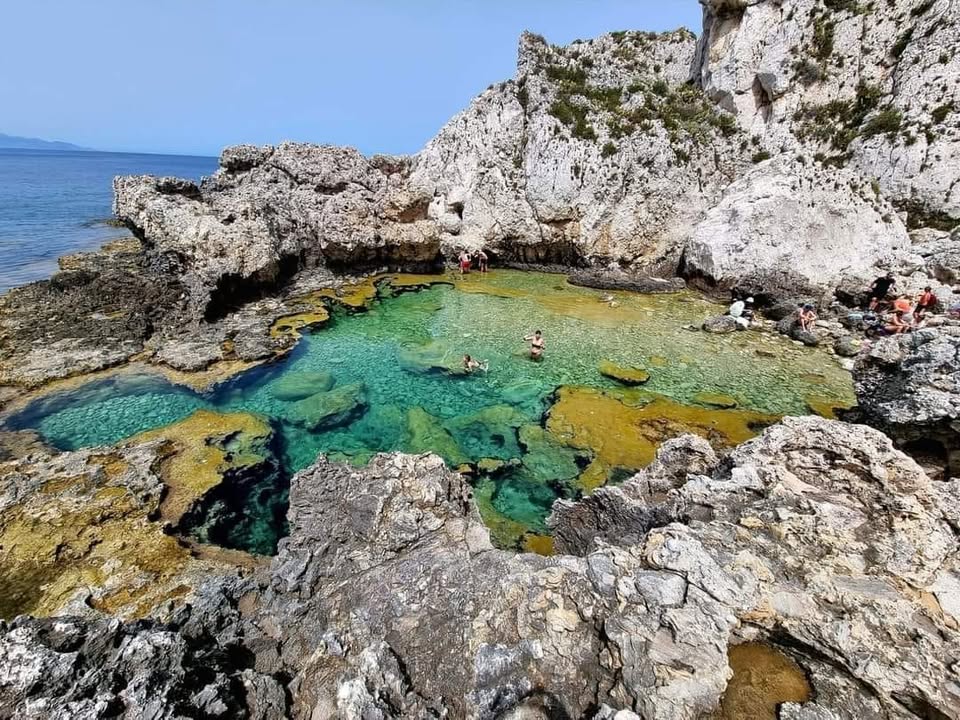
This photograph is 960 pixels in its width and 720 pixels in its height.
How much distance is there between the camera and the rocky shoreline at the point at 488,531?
4777mm

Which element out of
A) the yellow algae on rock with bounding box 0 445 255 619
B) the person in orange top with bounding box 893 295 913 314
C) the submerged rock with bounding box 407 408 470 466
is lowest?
the yellow algae on rock with bounding box 0 445 255 619

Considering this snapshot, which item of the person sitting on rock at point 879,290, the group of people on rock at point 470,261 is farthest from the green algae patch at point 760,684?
the group of people on rock at point 470,261

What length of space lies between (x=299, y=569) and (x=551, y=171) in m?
29.3

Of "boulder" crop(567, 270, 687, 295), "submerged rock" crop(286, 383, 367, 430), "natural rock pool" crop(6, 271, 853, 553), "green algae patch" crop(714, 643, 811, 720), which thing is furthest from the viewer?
"boulder" crop(567, 270, 687, 295)

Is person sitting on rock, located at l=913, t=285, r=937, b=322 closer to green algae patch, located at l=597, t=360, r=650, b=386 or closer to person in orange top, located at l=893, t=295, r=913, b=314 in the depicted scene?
person in orange top, located at l=893, t=295, r=913, b=314

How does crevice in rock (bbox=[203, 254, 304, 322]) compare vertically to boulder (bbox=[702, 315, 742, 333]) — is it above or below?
below

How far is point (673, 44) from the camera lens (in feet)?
120

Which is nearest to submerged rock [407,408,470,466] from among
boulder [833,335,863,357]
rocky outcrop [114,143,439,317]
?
rocky outcrop [114,143,439,317]

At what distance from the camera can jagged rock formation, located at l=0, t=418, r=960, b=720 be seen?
4.62 m

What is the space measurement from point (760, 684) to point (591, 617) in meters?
1.79

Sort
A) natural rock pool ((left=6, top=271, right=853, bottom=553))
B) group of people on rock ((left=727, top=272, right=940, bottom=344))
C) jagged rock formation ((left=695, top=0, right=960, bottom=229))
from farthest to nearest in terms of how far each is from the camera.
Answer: jagged rock formation ((left=695, top=0, right=960, bottom=229))
group of people on rock ((left=727, top=272, right=940, bottom=344))
natural rock pool ((left=6, top=271, right=853, bottom=553))

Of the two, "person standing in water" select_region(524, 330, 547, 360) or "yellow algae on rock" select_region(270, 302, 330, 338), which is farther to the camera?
"yellow algae on rock" select_region(270, 302, 330, 338)

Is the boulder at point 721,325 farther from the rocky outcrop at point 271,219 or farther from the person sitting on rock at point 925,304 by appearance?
the rocky outcrop at point 271,219

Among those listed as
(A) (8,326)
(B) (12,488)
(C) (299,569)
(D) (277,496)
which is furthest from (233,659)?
(A) (8,326)
